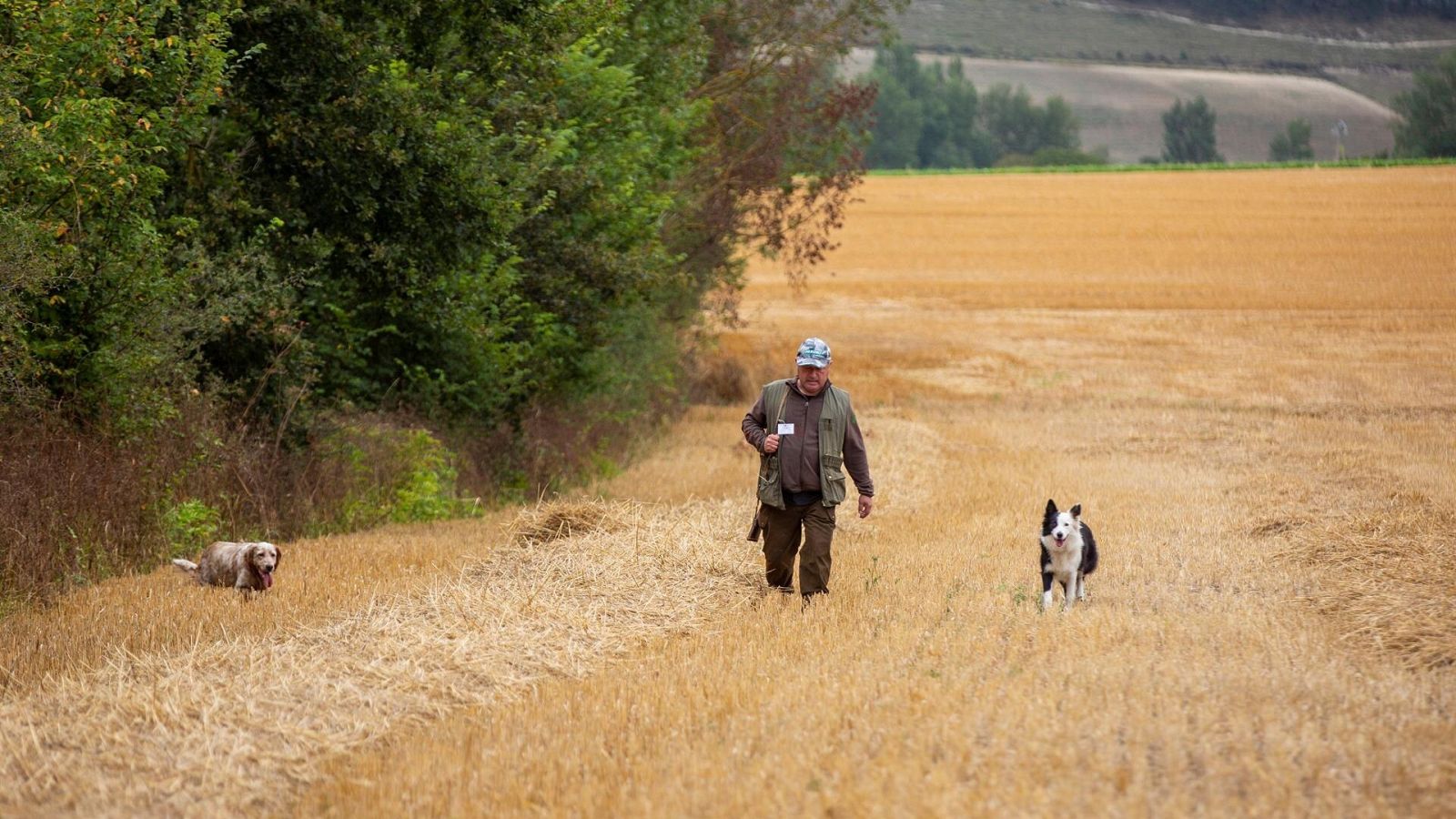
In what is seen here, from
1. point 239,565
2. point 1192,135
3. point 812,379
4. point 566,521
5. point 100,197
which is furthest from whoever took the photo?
point 1192,135

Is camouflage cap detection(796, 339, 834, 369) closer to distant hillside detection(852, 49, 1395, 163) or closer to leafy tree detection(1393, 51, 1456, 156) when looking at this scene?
leafy tree detection(1393, 51, 1456, 156)

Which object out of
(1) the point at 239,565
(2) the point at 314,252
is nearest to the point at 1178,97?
(2) the point at 314,252

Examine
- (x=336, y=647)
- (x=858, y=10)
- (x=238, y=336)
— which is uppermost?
(x=858, y=10)

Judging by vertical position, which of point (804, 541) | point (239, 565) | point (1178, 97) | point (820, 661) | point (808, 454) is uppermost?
point (1178, 97)

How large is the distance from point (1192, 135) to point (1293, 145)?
14.7m

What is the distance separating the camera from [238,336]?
1559cm

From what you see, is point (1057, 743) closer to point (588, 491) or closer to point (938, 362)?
point (588, 491)

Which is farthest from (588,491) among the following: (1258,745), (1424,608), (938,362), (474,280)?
(938,362)

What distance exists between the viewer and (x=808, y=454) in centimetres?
1091

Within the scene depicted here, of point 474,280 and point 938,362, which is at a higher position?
point 474,280

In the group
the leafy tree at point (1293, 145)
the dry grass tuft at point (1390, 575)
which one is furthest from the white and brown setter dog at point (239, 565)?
the leafy tree at point (1293, 145)

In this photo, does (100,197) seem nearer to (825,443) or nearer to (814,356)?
(814,356)

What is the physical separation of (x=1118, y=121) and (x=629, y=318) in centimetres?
15824

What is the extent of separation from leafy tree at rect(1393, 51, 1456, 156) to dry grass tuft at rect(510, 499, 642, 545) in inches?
2949
